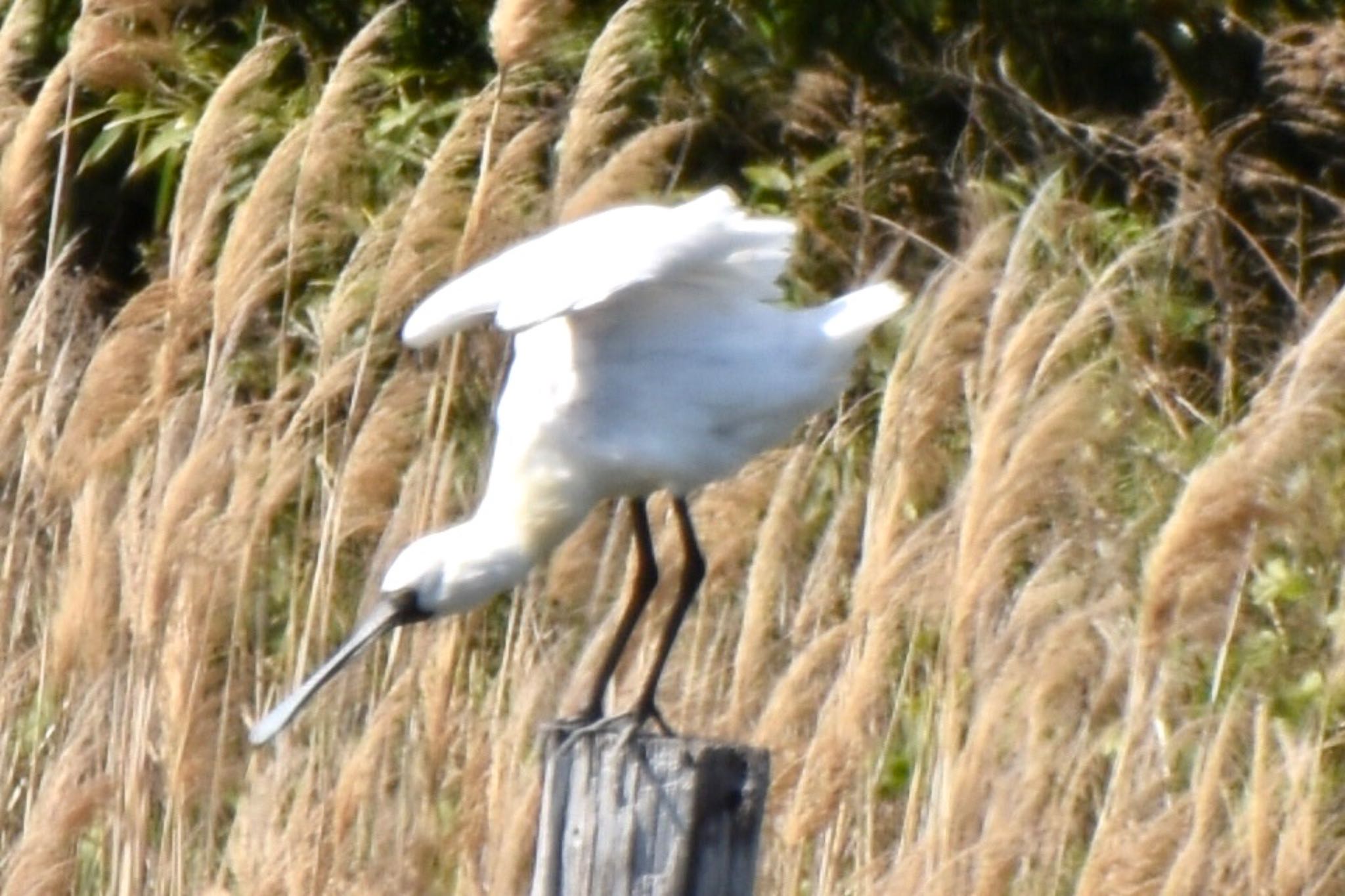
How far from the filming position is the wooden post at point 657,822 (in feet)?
9.20

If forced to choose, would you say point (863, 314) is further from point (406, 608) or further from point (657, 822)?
point (657, 822)

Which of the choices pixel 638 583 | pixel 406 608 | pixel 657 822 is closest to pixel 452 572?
pixel 406 608

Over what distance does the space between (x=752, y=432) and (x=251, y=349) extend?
66.9 inches

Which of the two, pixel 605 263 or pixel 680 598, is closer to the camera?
pixel 605 263

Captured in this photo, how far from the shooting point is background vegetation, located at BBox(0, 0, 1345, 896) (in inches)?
152

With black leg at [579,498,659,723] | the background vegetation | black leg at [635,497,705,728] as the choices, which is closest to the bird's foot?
black leg at [635,497,705,728]

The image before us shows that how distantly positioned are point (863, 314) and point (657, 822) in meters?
1.09

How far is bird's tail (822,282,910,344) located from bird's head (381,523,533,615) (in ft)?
1.80

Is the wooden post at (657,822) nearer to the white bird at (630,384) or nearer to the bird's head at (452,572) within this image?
the white bird at (630,384)

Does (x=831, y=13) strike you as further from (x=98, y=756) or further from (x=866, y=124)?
(x=98, y=756)

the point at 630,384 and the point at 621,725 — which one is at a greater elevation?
the point at 630,384

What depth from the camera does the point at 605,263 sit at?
3449 mm

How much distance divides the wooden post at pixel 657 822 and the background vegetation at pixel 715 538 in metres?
0.98

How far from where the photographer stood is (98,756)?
446 cm
